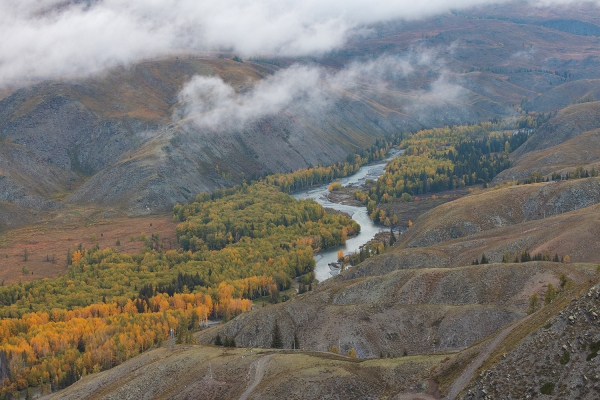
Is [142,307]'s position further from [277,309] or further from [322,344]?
[322,344]

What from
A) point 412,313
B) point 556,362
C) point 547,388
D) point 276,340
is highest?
point 556,362

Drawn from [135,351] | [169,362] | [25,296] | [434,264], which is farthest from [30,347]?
[434,264]

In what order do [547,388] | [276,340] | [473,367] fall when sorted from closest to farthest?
[547,388] → [473,367] → [276,340]

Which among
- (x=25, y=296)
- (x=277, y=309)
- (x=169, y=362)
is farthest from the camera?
(x=25, y=296)

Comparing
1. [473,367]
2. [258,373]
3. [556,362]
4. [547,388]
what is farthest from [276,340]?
[547,388]

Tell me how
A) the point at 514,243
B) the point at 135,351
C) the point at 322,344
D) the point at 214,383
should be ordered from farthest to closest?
the point at 514,243
the point at 135,351
the point at 322,344
the point at 214,383

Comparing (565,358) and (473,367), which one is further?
(473,367)

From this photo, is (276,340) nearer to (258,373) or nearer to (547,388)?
(258,373)
